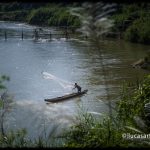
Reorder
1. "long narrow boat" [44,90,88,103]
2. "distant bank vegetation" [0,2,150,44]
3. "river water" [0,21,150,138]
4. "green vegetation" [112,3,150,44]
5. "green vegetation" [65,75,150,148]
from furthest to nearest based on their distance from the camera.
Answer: "green vegetation" [112,3,150,44] < "distant bank vegetation" [0,2,150,44] < "long narrow boat" [44,90,88,103] < "river water" [0,21,150,138] < "green vegetation" [65,75,150,148]

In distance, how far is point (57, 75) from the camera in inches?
1081

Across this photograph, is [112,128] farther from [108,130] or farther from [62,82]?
[62,82]

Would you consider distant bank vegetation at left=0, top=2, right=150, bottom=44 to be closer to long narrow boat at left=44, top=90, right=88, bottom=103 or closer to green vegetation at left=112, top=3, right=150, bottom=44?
green vegetation at left=112, top=3, right=150, bottom=44

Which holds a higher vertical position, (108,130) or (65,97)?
(108,130)

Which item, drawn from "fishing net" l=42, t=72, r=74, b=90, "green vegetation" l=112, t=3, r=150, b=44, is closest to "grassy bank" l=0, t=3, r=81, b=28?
"green vegetation" l=112, t=3, r=150, b=44

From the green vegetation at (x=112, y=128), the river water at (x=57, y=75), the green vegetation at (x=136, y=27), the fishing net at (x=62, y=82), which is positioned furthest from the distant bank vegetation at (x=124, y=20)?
the green vegetation at (x=112, y=128)

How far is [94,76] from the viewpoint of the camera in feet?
87.2

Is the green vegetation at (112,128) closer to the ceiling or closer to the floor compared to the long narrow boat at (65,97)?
closer to the ceiling

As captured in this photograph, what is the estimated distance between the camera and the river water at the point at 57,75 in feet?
55.9

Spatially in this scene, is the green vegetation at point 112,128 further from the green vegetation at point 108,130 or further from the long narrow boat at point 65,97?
the long narrow boat at point 65,97

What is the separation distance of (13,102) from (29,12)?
223ft

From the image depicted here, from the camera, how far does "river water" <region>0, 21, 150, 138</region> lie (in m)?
17.0

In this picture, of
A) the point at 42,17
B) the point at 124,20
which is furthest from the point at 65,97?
the point at 42,17

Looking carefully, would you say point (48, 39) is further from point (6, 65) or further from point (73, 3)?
point (73, 3)
